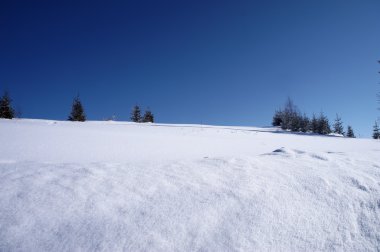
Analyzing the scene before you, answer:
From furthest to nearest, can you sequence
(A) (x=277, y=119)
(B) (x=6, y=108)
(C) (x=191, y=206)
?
(A) (x=277, y=119)
(B) (x=6, y=108)
(C) (x=191, y=206)

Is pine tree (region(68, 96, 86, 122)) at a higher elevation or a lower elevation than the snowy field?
higher

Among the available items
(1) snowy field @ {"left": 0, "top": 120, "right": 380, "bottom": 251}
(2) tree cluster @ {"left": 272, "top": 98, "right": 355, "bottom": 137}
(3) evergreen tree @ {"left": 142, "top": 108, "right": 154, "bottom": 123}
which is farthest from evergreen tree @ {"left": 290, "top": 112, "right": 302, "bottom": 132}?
(1) snowy field @ {"left": 0, "top": 120, "right": 380, "bottom": 251}

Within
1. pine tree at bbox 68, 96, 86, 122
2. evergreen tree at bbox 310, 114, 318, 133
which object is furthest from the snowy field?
evergreen tree at bbox 310, 114, 318, 133

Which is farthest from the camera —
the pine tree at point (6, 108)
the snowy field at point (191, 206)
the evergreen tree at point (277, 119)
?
the evergreen tree at point (277, 119)

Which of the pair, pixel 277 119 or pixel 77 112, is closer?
pixel 77 112

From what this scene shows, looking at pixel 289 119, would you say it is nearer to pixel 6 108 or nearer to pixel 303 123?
pixel 303 123

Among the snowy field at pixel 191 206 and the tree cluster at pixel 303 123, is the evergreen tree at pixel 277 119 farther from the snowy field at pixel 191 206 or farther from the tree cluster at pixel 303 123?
the snowy field at pixel 191 206

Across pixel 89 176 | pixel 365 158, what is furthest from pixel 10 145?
pixel 365 158

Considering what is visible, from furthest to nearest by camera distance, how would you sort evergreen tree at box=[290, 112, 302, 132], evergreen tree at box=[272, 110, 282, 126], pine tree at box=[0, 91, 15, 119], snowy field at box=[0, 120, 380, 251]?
evergreen tree at box=[272, 110, 282, 126] < evergreen tree at box=[290, 112, 302, 132] < pine tree at box=[0, 91, 15, 119] < snowy field at box=[0, 120, 380, 251]

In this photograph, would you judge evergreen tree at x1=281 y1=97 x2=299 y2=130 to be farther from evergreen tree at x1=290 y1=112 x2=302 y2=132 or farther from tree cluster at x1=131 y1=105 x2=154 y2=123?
tree cluster at x1=131 y1=105 x2=154 y2=123

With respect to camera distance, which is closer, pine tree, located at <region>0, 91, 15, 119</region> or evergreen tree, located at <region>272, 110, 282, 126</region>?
pine tree, located at <region>0, 91, 15, 119</region>

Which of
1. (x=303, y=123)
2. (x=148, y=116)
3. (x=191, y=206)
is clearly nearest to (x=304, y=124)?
(x=303, y=123)

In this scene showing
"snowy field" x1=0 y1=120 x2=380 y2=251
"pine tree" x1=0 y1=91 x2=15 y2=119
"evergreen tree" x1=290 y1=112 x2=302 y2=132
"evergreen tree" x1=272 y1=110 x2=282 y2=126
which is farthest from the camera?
"evergreen tree" x1=272 y1=110 x2=282 y2=126

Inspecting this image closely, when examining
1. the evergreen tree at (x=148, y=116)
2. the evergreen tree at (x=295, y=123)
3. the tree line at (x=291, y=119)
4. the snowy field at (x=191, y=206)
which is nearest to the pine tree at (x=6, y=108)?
A: the tree line at (x=291, y=119)
